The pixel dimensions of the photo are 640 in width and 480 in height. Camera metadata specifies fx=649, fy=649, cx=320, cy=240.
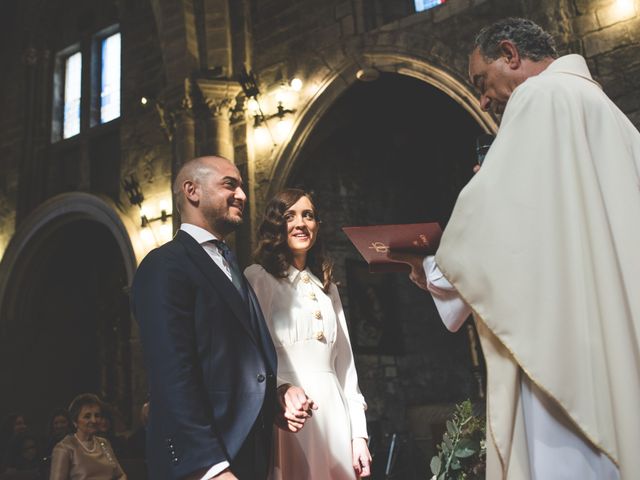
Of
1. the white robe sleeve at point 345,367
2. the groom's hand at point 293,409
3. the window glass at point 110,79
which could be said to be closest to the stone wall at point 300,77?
the window glass at point 110,79

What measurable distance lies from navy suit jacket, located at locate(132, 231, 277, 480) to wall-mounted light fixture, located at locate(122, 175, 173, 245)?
6.52m

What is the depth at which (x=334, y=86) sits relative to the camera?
741cm

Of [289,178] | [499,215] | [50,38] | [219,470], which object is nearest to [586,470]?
[499,215]

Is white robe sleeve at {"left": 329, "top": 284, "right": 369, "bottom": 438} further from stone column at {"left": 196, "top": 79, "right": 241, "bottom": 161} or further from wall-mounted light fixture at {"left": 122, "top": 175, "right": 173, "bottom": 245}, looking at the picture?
wall-mounted light fixture at {"left": 122, "top": 175, "right": 173, "bottom": 245}

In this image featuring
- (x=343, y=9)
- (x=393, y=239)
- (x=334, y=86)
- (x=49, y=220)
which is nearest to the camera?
(x=393, y=239)

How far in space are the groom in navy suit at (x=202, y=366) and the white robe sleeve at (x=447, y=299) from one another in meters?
0.55

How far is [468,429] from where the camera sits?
239 centimetres

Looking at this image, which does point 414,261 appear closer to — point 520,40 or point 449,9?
point 520,40

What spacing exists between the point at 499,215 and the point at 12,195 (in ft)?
34.4

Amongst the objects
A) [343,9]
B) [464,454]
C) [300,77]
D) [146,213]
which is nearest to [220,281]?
[464,454]

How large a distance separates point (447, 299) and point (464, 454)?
821mm

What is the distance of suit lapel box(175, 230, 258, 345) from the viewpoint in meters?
1.90

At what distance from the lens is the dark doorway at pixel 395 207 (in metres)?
7.98

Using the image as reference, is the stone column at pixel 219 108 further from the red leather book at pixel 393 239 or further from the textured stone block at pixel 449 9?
the red leather book at pixel 393 239
